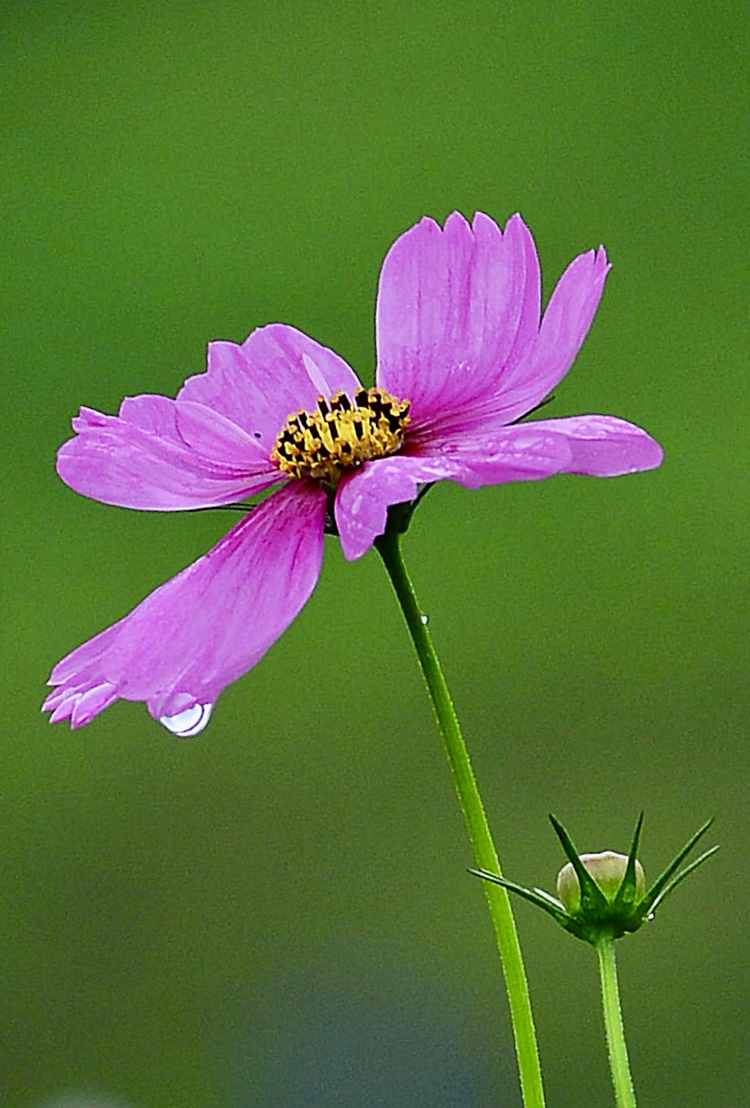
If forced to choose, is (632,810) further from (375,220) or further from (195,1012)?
(375,220)

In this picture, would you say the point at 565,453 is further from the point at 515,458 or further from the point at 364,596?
the point at 364,596

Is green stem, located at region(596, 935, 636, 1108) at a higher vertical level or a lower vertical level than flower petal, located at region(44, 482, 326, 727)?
lower

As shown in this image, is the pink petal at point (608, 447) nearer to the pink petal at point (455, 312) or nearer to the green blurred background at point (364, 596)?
the pink petal at point (455, 312)

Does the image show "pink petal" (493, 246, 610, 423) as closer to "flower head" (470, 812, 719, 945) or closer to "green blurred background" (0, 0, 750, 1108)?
"flower head" (470, 812, 719, 945)

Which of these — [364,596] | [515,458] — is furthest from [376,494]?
[364,596]

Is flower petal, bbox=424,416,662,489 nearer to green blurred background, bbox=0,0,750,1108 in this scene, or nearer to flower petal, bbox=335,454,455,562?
flower petal, bbox=335,454,455,562

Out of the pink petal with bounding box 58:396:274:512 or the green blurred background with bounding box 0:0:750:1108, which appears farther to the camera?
the green blurred background with bounding box 0:0:750:1108

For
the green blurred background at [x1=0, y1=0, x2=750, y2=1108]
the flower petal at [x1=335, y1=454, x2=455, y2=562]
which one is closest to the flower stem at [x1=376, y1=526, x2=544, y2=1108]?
the flower petal at [x1=335, y1=454, x2=455, y2=562]

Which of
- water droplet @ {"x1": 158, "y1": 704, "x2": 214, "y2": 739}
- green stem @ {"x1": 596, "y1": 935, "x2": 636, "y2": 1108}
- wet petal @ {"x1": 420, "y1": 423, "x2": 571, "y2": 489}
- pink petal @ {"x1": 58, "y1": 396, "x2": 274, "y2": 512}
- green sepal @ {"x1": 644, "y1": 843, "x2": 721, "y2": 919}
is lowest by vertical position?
green stem @ {"x1": 596, "y1": 935, "x2": 636, "y2": 1108}
